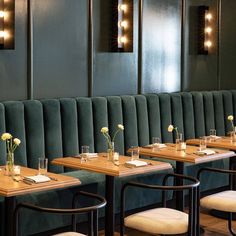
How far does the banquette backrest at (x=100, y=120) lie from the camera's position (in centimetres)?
532

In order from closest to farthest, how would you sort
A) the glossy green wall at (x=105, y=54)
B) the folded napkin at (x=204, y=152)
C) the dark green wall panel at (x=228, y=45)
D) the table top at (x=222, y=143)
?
the folded napkin at (x=204, y=152) → the glossy green wall at (x=105, y=54) → the table top at (x=222, y=143) → the dark green wall panel at (x=228, y=45)

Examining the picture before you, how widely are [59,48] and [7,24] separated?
0.75 m

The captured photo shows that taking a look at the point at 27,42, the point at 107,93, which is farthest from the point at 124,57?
the point at 27,42

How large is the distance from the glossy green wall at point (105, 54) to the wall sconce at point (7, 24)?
16 centimetres

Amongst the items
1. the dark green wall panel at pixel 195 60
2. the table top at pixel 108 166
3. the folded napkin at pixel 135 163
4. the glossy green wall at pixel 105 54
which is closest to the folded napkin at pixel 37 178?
the table top at pixel 108 166

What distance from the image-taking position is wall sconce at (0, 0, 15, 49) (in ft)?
17.3

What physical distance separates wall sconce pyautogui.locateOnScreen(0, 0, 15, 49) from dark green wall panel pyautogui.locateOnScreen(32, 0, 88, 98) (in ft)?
1.29

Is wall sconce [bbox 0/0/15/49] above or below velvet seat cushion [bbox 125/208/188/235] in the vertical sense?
above

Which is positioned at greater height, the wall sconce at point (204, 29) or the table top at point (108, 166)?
the wall sconce at point (204, 29)

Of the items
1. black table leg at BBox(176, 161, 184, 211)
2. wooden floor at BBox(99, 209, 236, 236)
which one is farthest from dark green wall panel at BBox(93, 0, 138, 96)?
wooden floor at BBox(99, 209, 236, 236)

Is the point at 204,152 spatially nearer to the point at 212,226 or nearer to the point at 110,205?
the point at 212,226

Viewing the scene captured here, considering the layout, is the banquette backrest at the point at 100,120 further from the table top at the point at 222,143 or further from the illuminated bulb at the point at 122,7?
the illuminated bulb at the point at 122,7

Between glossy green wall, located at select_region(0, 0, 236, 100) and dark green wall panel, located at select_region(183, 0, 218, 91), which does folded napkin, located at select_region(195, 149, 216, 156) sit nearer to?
glossy green wall, located at select_region(0, 0, 236, 100)

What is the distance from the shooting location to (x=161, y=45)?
705 cm
